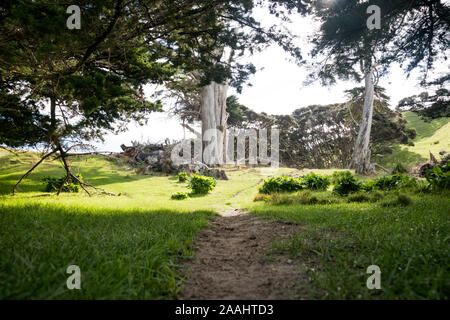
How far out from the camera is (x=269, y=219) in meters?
5.09

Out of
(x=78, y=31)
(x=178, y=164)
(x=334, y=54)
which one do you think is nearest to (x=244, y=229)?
(x=78, y=31)

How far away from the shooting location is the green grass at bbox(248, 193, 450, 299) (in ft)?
5.73

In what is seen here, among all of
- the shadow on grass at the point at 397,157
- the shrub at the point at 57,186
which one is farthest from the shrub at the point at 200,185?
the shadow on grass at the point at 397,157

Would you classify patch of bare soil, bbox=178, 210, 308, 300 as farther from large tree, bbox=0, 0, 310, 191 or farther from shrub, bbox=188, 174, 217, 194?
shrub, bbox=188, 174, 217, 194

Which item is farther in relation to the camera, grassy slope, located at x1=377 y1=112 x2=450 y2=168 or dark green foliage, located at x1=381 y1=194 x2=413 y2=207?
grassy slope, located at x1=377 y1=112 x2=450 y2=168

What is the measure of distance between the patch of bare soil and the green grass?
7.4 inches

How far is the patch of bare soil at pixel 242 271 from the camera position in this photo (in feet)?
6.59

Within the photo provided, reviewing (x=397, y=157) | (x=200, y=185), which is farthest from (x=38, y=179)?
(x=397, y=157)

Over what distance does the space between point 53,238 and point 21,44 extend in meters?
4.14

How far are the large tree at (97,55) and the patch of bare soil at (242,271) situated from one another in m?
3.94

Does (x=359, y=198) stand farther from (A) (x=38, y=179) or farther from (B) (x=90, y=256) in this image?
(A) (x=38, y=179)

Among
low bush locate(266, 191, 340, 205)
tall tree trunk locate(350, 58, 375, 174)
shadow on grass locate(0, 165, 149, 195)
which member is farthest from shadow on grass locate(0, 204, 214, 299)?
tall tree trunk locate(350, 58, 375, 174)

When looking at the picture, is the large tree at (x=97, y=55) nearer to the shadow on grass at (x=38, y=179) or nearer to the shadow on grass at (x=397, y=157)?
the shadow on grass at (x=38, y=179)
